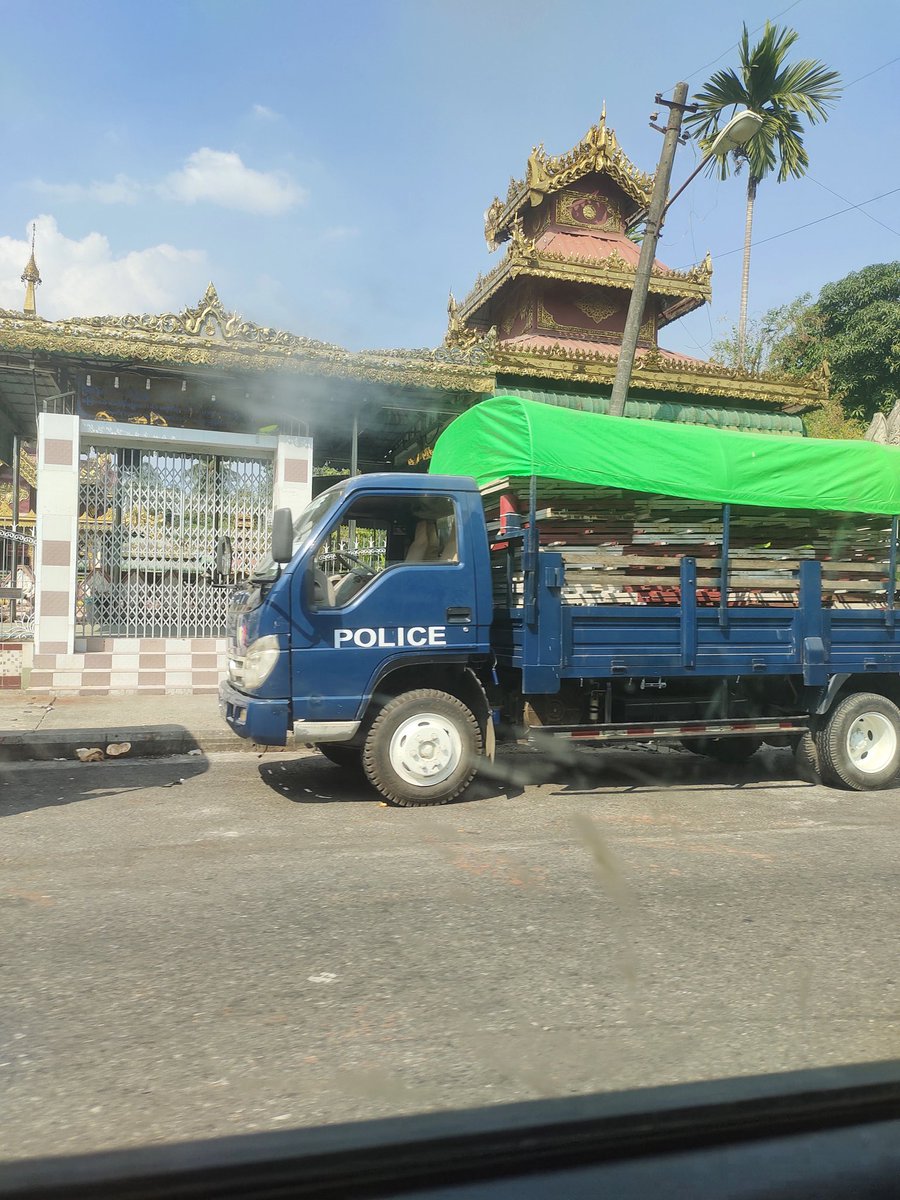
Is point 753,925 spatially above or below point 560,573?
below

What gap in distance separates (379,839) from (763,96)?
30064 mm

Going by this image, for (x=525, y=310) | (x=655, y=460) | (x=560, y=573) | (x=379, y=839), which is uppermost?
(x=525, y=310)

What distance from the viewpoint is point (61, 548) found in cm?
1241

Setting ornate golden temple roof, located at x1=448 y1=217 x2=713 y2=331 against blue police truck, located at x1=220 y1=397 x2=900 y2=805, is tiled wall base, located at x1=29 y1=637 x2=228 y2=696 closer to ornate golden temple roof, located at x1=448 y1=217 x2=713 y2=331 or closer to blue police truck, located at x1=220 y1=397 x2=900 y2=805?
blue police truck, located at x1=220 y1=397 x2=900 y2=805

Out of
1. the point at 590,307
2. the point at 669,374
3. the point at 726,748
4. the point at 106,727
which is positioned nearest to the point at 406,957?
the point at 726,748

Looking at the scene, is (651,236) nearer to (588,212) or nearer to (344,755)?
(344,755)

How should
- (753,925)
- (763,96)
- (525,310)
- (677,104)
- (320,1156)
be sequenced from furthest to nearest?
(763,96) → (525,310) → (677,104) → (753,925) → (320,1156)

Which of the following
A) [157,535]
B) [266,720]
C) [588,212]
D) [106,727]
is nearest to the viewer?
[266,720]

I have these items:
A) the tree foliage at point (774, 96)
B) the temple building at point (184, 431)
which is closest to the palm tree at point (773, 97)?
the tree foliage at point (774, 96)

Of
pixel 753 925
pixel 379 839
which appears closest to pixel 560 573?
pixel 379 839

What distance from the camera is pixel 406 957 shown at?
356cm

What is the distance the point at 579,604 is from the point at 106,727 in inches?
196

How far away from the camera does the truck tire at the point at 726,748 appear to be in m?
8.61

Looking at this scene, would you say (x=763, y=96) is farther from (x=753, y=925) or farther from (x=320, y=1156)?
(x=320, y=1156)
